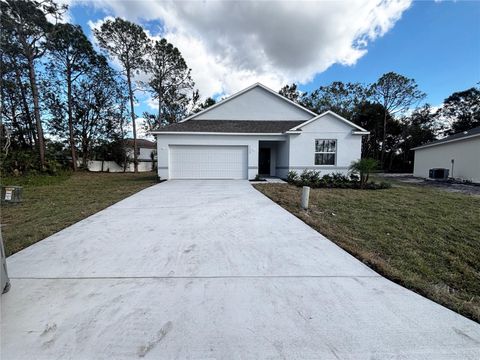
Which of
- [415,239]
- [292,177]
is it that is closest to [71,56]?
[292,177]

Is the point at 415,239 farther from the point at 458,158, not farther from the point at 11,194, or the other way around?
the point at 458,158

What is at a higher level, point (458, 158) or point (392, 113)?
point (392, 113)

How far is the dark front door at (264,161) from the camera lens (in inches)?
606

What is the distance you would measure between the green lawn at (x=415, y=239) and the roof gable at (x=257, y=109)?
985 cm

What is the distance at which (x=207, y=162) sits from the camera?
12.6 meters

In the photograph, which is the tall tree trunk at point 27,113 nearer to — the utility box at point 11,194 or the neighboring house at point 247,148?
the neighboring house at point 247,148

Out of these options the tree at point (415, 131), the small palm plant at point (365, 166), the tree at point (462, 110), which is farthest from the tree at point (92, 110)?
the tree at point (462, 110)

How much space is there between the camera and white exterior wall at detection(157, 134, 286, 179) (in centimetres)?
1220

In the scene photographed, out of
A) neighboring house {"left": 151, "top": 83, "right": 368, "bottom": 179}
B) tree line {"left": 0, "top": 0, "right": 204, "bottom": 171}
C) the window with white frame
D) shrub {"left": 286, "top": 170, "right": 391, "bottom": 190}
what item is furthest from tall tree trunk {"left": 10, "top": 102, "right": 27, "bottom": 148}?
the window with white frame

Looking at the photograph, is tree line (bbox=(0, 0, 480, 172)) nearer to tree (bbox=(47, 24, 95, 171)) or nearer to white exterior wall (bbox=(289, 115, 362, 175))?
tree (bbox=(47, 24, 95, 171))

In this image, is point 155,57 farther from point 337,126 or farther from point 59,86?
point 337,126

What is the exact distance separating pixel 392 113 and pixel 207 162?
3231cm

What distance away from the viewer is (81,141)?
22.9 m

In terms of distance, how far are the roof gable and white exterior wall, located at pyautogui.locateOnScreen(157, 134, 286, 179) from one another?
3.63m
